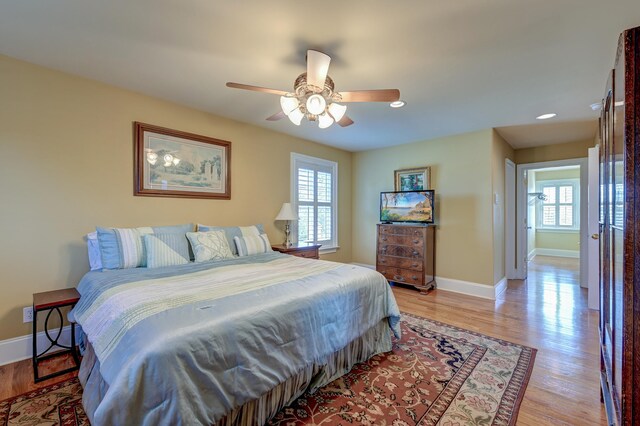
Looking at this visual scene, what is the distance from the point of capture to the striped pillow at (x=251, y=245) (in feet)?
10.1

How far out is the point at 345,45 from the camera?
195cm

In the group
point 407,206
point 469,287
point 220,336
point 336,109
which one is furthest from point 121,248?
point 469,287

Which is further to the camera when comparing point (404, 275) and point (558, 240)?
point (558, 240)

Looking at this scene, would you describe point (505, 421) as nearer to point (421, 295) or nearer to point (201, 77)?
point (421, 295)

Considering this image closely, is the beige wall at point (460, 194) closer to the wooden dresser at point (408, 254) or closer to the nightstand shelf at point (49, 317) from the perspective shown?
the wooden dresser at point (408, 254)

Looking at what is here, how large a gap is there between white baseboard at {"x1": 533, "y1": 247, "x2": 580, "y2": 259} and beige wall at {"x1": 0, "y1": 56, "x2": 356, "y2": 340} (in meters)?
9.22

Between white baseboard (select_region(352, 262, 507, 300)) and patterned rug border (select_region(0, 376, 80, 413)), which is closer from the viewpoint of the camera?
patterned rug border (select_region(0, 376, 80, 413))

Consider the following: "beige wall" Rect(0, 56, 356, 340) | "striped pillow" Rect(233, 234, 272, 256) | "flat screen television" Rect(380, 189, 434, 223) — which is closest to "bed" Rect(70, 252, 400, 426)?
"beige wall" Rect(0, 56, 356, 340)

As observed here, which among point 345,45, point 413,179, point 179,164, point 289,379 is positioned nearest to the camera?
point 289,379

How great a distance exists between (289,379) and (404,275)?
118 inches

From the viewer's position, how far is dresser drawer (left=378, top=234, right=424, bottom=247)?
4090mm

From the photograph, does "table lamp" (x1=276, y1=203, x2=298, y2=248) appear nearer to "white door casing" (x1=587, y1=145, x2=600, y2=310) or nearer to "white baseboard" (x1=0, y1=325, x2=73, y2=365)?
"white baseboard" (x1=0, y1=325, x2=73, y2=365)

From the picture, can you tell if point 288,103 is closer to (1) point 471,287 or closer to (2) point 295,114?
(2) point 295,114

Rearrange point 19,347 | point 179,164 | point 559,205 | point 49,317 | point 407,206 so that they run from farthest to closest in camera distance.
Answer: point 559,205 < point 407,206 < point 179,164 < point 49,317 < point 19,347
